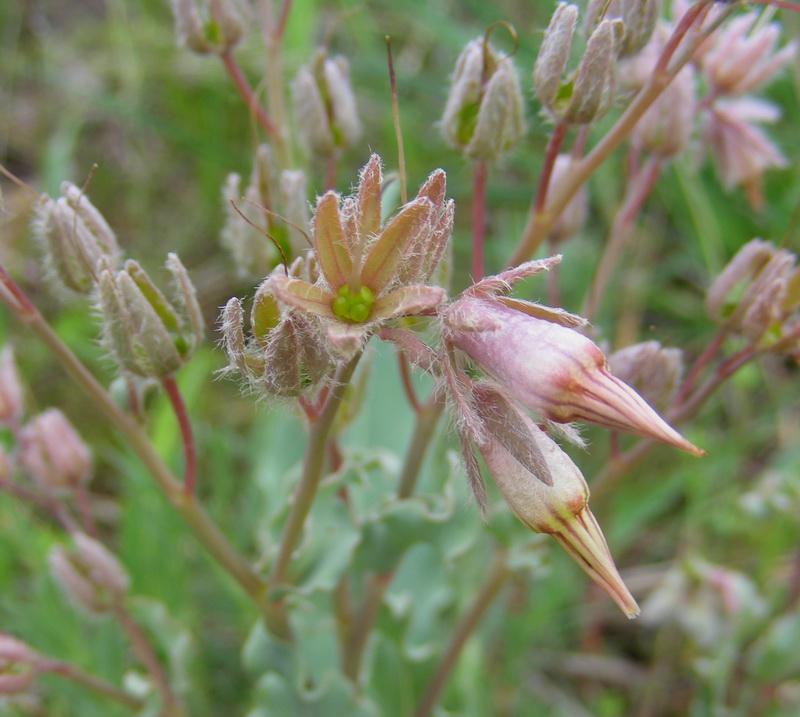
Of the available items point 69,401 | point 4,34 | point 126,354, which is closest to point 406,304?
point 126,354

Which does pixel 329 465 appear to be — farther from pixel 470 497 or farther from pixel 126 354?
pixel 470 497

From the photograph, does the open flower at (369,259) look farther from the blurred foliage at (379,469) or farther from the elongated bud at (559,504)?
the blurred foliage at (379,469)

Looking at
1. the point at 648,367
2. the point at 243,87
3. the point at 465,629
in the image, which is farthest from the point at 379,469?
the point at 243,87

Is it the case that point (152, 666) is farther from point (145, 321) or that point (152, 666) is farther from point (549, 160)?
point (549, 160)

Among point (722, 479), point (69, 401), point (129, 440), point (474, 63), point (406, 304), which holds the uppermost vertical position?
point (474, 63)

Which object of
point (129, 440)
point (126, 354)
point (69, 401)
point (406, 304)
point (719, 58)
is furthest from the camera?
point (69, 401)

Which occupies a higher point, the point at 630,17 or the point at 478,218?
the point at 630,17

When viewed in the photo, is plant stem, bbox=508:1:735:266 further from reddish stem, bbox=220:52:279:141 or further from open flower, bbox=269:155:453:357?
reddish stem, bbox=220:52:279:141

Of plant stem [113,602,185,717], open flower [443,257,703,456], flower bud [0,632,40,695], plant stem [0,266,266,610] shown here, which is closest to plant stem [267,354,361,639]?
plant stem [0,266,266,610]
